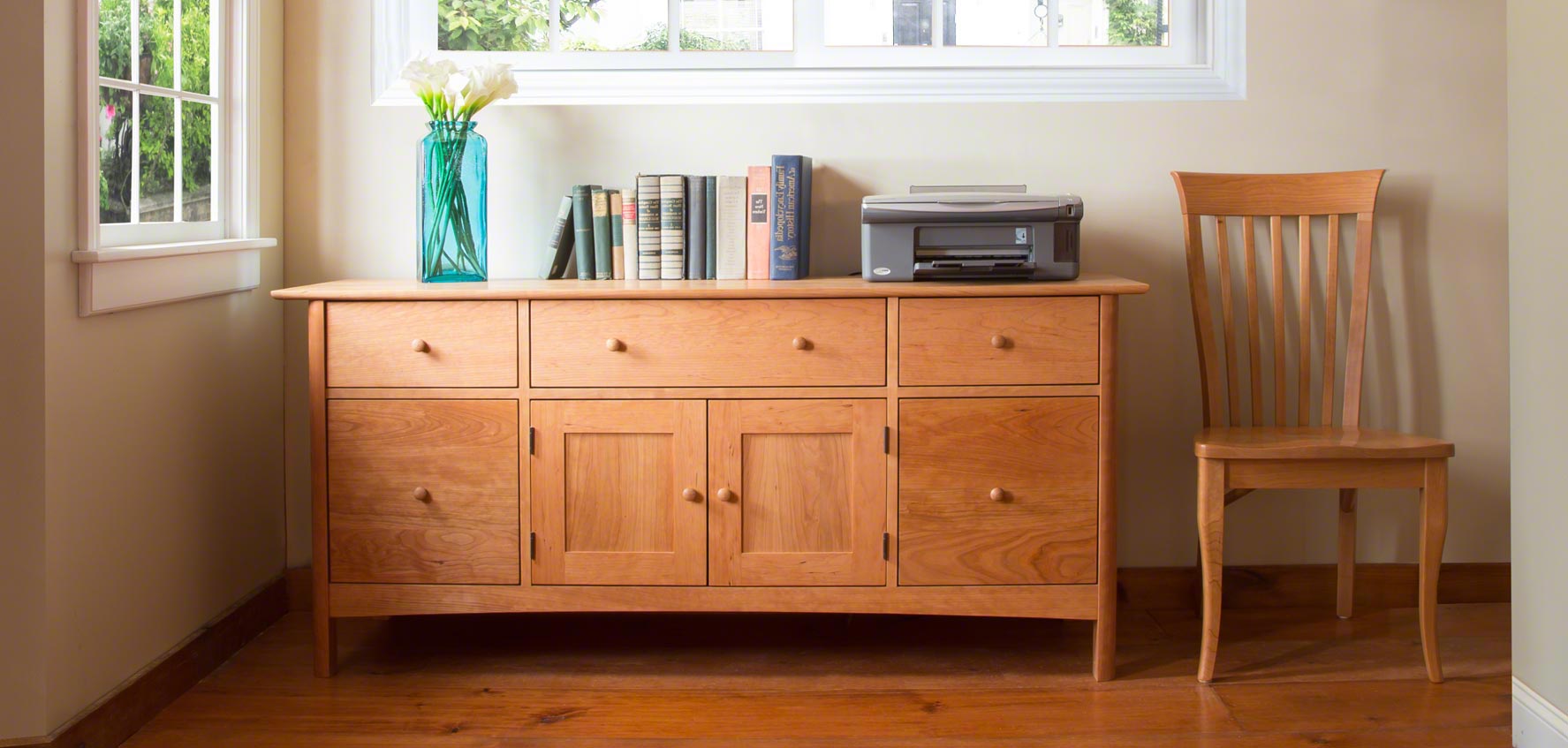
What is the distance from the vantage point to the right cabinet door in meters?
2.29

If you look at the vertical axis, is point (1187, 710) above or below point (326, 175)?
below

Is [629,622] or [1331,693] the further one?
[629,622]

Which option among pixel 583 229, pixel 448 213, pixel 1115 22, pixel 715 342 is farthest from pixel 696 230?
pixel 1115 22

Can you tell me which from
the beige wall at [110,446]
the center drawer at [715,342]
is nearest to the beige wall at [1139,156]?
the beige wall at [110,446]

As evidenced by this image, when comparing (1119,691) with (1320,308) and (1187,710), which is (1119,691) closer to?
(1187,710)

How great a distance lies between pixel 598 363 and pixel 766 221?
19.1 inches

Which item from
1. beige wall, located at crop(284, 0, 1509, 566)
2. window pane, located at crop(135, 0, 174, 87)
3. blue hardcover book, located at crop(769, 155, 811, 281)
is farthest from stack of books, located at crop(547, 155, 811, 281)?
window pane, located at crop(135, 0, 174, 87)

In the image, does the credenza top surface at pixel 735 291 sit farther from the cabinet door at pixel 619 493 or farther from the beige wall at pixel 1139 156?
the beige wall at pixel 1139 156

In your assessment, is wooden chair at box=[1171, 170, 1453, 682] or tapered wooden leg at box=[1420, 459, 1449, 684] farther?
wooden chair at box=[1171, 170, 1453, 682]

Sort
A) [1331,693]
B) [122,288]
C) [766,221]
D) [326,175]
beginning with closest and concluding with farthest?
1. [122,288]
2. [1331,693]
3. [766,221]
4. [326,175]

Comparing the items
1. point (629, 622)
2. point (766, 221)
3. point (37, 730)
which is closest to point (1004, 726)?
point (629, 622)

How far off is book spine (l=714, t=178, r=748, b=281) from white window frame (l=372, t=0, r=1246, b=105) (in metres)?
0.28

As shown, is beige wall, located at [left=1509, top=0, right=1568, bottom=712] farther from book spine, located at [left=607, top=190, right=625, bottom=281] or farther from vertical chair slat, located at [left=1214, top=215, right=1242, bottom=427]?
book spine, located at [left=607, top=190, right=625, bottom=281]

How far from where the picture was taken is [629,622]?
2.69 m
